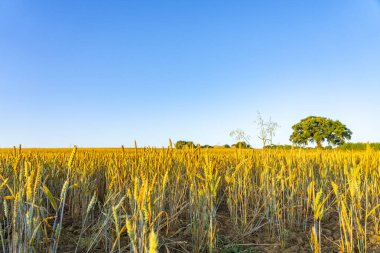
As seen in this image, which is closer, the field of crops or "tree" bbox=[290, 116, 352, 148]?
the field of crops

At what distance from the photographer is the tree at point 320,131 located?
112ft

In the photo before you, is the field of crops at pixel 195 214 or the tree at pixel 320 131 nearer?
the field of crops at pixel 195 214

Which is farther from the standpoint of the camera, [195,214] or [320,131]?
[320,131]

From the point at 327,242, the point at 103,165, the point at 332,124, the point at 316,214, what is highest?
the point at 332,124

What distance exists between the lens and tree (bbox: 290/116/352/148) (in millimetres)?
34250

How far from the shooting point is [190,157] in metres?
2.96

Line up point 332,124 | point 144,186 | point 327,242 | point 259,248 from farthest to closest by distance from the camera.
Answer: point 332,124 → point 327,242 → point 259,248 → point 144,186

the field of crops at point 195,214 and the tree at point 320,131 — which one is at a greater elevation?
the tree at point 320,131

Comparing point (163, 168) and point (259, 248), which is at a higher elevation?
point (163, 168)

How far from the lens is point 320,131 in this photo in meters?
35.7

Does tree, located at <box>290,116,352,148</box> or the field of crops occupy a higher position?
tree, located at <box>290,116,352,148</box>

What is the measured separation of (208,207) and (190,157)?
0.67m

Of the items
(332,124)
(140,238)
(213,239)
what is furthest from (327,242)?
(332,124)

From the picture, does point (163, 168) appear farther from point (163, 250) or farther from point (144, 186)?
point (144, 186)
